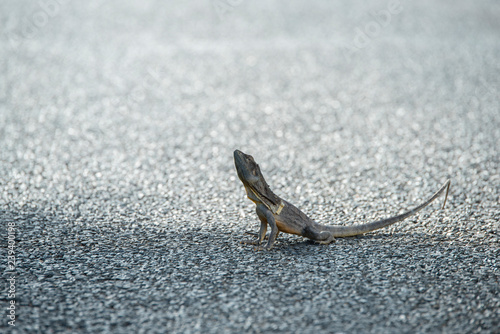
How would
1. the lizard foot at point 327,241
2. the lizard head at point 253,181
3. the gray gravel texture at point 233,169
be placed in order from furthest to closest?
the lizard foot at point 327,241, the lizard head at point 253,181, the gray gravel texture at point 233,169

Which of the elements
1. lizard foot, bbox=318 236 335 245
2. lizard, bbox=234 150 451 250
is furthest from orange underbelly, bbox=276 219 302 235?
lizard foot, bbox=318 236 335 245

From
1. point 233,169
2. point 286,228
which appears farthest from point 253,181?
point 233,169

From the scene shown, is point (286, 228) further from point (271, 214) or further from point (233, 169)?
point (233, 169)

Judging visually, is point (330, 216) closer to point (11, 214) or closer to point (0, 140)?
point (11, 214)

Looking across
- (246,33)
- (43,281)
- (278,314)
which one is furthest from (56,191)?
(246,33)

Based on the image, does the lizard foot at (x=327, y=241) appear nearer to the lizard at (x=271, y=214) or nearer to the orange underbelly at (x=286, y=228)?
the lizard at (x=271, y=214)

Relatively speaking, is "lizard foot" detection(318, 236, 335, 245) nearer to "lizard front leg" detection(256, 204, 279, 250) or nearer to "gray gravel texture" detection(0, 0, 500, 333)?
"gray gravel texture" detection(0, 0, 500, 333)

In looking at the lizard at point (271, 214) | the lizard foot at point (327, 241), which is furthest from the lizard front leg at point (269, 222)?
the lizard foot at point (327, 241)
